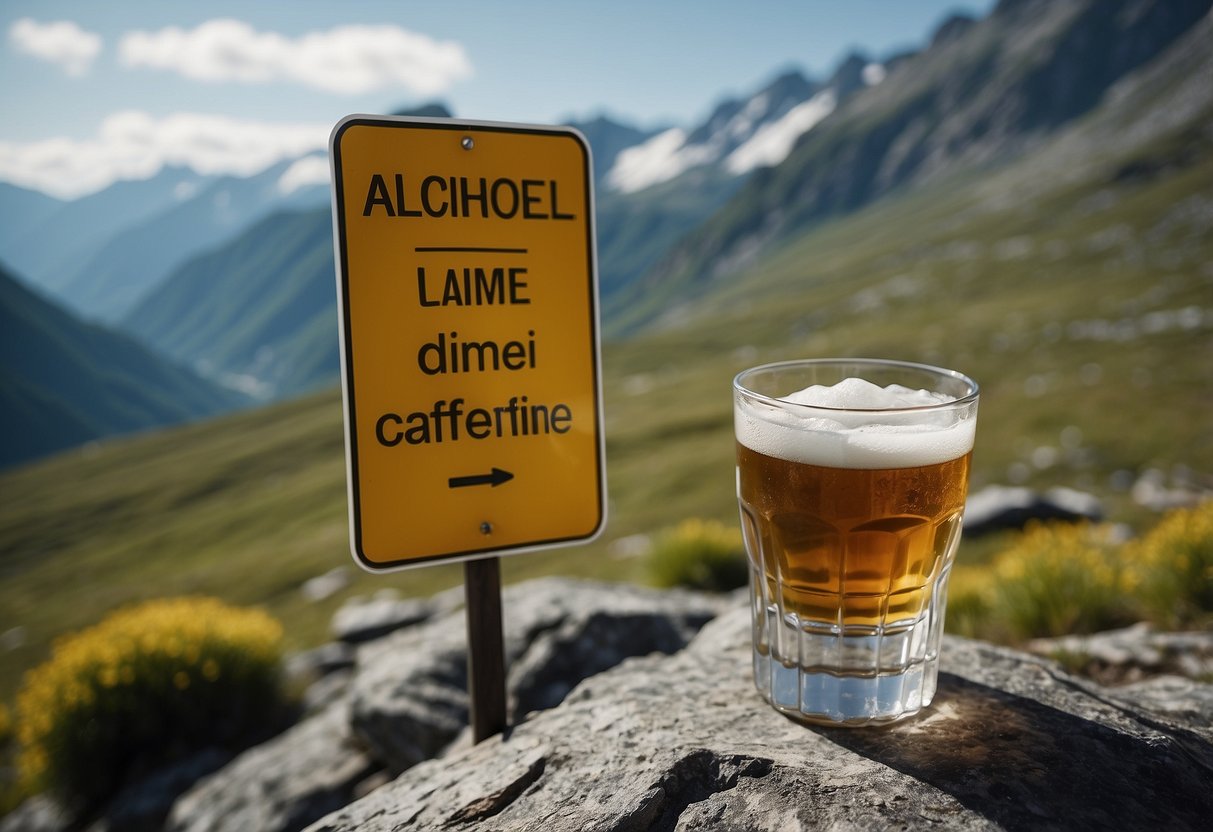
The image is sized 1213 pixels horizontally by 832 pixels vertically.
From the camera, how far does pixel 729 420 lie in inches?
2034

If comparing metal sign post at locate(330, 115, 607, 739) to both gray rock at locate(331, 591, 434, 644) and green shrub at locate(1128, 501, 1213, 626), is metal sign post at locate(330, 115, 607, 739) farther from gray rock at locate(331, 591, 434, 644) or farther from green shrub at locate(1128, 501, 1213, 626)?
gray rock at locate(331, 591, 434, 644)

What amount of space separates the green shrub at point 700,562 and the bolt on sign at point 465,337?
9021 millimetres

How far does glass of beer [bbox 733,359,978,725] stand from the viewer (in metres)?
2.53

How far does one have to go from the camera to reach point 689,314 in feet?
606

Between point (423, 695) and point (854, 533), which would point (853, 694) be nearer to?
point (854, 533)

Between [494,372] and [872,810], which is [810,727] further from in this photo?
[494,372]

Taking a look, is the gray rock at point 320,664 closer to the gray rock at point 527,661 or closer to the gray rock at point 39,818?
the gray rock at point 39,818

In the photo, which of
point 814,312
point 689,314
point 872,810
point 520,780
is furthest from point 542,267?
point 689,314

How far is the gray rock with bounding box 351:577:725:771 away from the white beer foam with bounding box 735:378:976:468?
120 inches

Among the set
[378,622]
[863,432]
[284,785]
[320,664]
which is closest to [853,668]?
[863,432]

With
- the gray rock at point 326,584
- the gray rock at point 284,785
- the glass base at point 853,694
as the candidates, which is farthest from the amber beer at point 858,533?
the gray rock at point 326,584

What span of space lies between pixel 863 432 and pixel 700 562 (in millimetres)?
10151

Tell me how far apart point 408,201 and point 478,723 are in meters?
2.27

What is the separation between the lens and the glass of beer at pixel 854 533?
2527 millimetres
